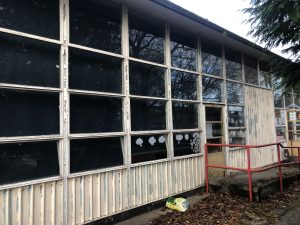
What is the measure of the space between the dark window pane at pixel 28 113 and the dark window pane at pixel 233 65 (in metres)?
6.04

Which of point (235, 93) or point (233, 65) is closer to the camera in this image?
point (235, 93)

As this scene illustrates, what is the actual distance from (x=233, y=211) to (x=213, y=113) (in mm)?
3108

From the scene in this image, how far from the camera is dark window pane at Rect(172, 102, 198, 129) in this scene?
666 cm

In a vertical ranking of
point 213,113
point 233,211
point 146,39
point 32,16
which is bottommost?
point 233,211

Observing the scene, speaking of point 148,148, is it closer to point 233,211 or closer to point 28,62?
point 233,211

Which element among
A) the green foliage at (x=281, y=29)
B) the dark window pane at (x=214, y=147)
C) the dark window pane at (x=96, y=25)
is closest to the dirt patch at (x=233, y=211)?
the dark window pane at (x=214, y=147)

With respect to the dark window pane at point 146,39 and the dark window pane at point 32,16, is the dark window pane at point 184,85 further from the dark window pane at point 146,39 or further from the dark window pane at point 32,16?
the dark window pane at point 32,16

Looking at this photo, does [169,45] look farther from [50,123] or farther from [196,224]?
[196,224]

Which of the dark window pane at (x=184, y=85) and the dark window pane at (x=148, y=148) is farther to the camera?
the dark window pane at (x=184, y=85)

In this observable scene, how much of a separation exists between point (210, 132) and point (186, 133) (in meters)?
Result: 1.17

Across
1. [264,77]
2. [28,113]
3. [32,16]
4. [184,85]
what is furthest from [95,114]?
[264,77]

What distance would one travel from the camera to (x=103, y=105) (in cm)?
507

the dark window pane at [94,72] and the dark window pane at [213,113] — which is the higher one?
the dark window pane at [94,72]

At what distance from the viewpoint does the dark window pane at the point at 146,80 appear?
5.69 meters
